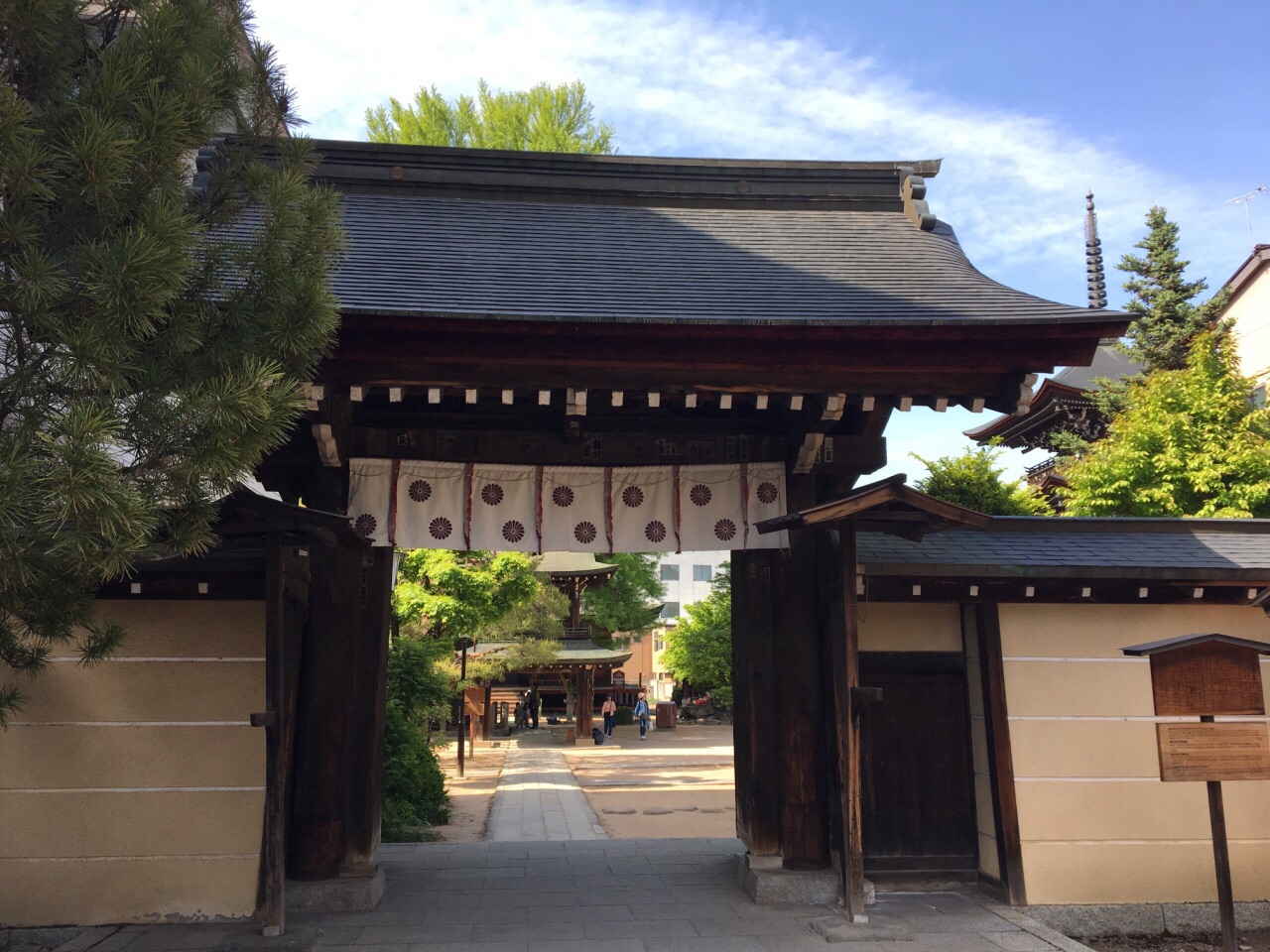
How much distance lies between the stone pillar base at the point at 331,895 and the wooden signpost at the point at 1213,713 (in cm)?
557

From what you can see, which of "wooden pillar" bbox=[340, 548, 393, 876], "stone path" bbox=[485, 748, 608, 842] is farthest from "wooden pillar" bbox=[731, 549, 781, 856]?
"stone path" bbox=[485, 748, 608, 842]

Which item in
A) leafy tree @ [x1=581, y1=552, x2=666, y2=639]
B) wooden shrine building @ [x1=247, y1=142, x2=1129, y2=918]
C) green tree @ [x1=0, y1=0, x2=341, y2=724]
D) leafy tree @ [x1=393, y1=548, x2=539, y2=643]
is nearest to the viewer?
green tree @ [x1=0, y1=0, x2=341, y2=724]

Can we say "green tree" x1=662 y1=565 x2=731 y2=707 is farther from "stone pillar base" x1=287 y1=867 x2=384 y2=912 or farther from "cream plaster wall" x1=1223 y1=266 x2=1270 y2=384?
"stone pillar base" x1=287 y1=867 x2=384 y2=912

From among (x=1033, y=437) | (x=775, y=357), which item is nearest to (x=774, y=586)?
(x=775, y=357)

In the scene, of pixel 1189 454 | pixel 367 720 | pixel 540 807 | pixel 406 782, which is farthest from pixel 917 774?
pixel 1189 454

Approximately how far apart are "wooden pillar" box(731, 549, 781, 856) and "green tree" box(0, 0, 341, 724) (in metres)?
4.10

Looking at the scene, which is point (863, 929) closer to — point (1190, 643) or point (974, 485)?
point (1190, 643)

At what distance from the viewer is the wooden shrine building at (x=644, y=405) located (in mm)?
6625

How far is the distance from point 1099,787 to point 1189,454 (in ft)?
39.3

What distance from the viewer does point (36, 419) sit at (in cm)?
389

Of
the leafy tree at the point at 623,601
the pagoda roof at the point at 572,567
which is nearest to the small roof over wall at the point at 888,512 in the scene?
the pagoda roof at the point at 572,567

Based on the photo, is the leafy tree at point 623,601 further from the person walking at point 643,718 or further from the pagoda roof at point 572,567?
the pagoda roof at point 572,567

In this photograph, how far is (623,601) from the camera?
38656 mm

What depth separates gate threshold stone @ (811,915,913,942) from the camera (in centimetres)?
608
